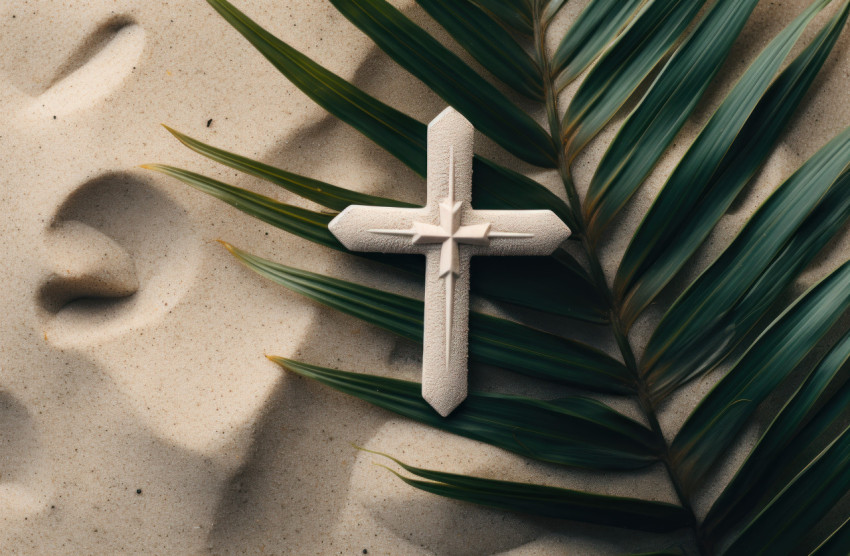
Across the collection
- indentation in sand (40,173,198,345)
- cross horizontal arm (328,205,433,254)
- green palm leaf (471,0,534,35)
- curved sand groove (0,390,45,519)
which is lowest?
curved sand groove (0,390,45,519)

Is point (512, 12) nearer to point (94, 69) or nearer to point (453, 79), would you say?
point (453, 79)

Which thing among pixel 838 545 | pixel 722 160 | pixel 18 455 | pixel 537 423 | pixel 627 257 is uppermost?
pixel 722 160

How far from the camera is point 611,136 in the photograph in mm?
911

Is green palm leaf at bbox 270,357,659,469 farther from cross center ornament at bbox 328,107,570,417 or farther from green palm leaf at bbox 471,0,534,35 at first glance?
green palm leaf at bbox 471,0,534,35

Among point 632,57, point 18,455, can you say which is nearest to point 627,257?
point 632,57

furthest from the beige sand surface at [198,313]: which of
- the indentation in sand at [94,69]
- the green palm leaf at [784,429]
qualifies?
the green palm leaf at [784,429]

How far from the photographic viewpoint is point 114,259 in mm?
929

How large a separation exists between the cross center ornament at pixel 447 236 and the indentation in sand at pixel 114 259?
0.91 ft

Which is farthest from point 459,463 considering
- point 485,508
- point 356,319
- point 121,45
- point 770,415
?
point 121,45

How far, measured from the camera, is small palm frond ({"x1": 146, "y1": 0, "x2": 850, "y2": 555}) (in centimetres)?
80

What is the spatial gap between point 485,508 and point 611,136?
570 mm

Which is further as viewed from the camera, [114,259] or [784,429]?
[114,259]

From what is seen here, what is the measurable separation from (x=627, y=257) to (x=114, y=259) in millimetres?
737

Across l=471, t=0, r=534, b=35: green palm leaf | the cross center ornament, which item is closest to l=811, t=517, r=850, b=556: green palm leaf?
the cross center ornament
